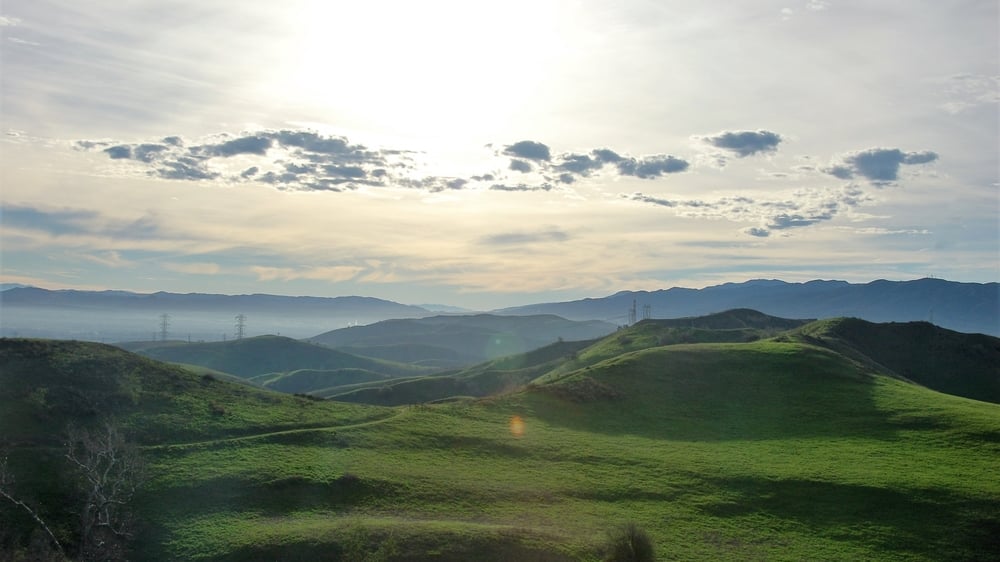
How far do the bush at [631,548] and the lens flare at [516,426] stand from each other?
2759 cm

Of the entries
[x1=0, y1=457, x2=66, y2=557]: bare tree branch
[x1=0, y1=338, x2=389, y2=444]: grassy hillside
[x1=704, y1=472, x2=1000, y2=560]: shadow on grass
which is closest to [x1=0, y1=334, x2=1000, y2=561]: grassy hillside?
[x1=704, y1=472, x2=1000, y2=560]: shadow on grass

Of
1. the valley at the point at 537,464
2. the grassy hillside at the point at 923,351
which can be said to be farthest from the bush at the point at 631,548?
the grassy hillside at the point at 923,351

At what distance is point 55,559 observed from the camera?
36906 mm

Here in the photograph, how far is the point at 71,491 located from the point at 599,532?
1450 inches

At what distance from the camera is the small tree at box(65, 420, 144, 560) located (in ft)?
130

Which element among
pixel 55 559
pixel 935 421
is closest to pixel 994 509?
pixel 935 421

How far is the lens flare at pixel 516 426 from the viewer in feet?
219

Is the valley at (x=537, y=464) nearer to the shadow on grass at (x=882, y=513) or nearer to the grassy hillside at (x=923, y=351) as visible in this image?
the shadow on grass at (x=882, y=513)

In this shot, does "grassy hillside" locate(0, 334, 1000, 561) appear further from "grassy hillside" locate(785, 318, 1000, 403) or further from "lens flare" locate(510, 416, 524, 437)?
"grassy hillside" locate(785, 318, 1000, 403)

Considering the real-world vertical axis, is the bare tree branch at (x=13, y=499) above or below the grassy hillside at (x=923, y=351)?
below

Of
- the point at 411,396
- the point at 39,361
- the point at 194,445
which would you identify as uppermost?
the point at 39,361

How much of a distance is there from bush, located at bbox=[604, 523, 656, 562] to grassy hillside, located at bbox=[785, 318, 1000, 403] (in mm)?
84928

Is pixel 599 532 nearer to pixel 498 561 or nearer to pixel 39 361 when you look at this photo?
pixel 498 561

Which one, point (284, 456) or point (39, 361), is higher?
point (39, 361)
